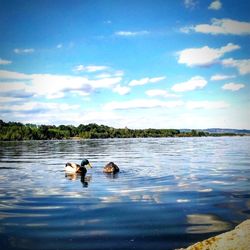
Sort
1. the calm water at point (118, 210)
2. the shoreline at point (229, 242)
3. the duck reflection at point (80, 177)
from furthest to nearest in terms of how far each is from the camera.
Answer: the duck reflection at point (80, 177), the calm water at point (118, 210), the shoreline at point (229, 242)

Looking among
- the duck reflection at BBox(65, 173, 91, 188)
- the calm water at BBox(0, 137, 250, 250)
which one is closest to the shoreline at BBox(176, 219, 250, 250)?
the calm water at BBox(0, 137, 250, 250)

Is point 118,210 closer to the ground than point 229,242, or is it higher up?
closer to the ground

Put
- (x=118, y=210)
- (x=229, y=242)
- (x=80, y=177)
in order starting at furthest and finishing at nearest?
(x=80, y=177), (x=118, y=210), (x=229, y=242)

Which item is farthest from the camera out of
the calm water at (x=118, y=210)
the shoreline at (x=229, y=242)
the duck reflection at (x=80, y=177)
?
the duck reflection at (x=80, y=177)

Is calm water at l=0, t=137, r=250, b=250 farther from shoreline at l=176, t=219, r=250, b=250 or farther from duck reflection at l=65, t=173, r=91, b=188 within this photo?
shoreline at l=176, t=219, r=250, b=250

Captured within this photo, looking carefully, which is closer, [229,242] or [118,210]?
[229,242]

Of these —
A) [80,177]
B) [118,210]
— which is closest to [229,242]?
[118,210]

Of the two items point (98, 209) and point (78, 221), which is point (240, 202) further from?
point (78, 221)

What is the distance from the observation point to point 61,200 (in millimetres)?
16641

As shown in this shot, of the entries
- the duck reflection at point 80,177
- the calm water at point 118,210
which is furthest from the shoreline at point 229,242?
the duck reflection at point 80,177

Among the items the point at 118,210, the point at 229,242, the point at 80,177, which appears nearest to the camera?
the point at 229,242

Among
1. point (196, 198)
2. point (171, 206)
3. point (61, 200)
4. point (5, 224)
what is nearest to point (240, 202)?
point (196, 198)

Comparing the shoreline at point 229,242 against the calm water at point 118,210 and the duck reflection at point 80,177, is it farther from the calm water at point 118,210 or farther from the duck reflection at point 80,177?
the duck reflection at point 80,177

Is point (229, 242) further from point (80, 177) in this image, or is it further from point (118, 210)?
point (80, 177)
